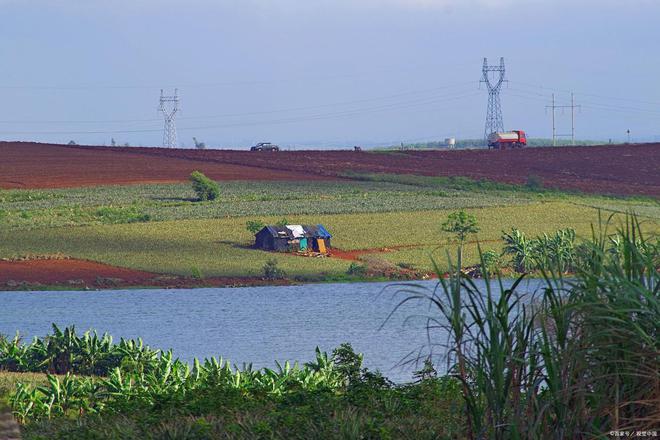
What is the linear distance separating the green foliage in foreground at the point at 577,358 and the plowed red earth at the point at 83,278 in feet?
117

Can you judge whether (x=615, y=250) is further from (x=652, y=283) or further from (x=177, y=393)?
(x=177, y=393)

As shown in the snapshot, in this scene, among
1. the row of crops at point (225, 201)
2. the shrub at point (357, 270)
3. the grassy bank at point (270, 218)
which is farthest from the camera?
the row of crops at point (225, 201)

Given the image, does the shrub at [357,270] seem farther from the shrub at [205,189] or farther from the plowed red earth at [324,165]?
the plowed red earth at [324,165]

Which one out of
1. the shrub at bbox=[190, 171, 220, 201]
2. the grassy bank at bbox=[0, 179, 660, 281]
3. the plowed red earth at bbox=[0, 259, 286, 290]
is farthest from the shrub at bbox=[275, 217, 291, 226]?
the plowed red earth at bbox=[0, 259, 286, 290]

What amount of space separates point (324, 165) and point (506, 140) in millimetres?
24316

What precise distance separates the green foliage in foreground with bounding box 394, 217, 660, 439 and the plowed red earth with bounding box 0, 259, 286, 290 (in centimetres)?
3561

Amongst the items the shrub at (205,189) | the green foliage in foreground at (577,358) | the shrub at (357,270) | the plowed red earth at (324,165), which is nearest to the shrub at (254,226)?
the shrub at (357,270)

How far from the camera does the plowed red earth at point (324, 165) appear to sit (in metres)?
81.5

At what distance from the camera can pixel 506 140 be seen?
108 meters

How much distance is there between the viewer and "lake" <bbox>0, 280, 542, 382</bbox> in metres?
28.1

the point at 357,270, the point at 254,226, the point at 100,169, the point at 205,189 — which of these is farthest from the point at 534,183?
the point at 357,270

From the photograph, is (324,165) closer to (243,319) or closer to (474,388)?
(243,319)

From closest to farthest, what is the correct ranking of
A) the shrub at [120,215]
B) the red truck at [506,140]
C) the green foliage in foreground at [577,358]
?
the green foliage in foreground at [577,358] < the shrub at [120,215] < the red truck at [506,140]

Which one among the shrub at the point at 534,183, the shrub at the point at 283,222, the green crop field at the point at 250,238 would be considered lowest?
the green crop field at the point at 250,238
